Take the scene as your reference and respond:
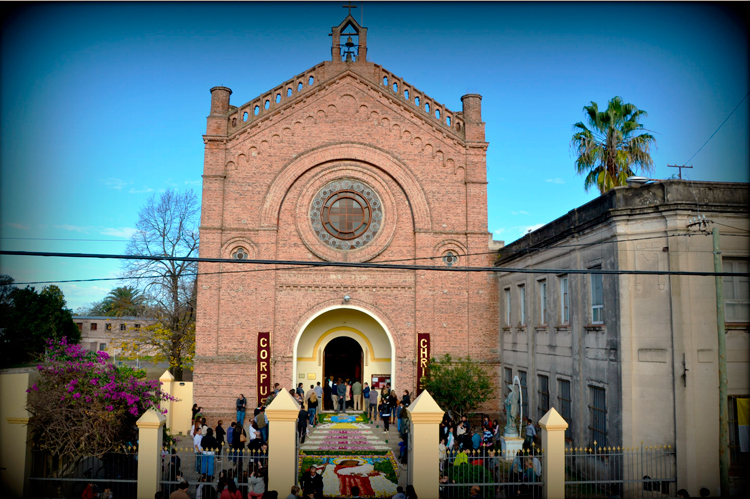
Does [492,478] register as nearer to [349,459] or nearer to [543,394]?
[349,459]

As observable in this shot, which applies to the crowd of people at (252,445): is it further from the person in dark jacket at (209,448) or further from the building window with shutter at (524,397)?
the building window with shutter at (524,397)

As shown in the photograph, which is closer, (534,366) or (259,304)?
(534,366)

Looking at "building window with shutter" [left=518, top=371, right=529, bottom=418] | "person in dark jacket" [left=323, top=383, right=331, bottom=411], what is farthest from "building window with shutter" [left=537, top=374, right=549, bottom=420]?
"person in dark jacket" [left=323, top=383, right=331, bottom=411]

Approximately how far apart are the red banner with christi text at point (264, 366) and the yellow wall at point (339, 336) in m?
2.55

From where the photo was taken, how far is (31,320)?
1470 inches

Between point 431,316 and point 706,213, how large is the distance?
1185 centimetres

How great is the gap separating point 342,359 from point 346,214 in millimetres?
6993

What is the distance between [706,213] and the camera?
13.7 m

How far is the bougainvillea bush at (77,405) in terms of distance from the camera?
12.0 meters

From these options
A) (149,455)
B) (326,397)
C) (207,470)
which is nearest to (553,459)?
(207,470)

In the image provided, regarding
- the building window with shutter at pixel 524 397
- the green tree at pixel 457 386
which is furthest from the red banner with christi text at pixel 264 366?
the building window with shutter at pixel 524 397

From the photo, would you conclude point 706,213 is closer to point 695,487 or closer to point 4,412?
point 695,487

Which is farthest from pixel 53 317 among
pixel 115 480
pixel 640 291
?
pixel 640 291

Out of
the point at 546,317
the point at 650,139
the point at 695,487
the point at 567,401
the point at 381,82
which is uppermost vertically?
the point at 381,82
